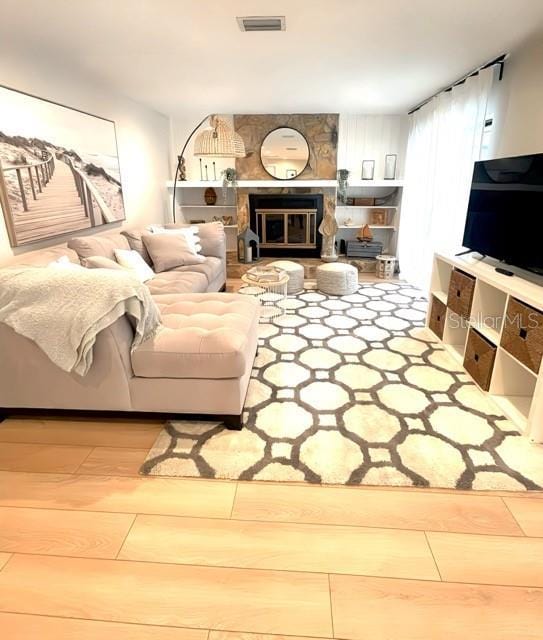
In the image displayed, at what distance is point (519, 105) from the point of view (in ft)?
9.14

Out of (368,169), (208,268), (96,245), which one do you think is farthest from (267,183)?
(96,245)

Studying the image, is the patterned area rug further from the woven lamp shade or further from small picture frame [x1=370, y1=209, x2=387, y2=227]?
small picture frame [x1=370, y1=209, x2=387, y2=227]

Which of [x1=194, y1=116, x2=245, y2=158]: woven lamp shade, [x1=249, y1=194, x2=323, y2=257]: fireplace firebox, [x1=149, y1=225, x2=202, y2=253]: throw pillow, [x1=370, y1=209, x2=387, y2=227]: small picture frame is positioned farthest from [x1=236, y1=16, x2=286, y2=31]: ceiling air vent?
[x1=370, y1=209, x2=387, y2=227]: small picture frame

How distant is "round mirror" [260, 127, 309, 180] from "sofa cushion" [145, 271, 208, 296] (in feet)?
8.50

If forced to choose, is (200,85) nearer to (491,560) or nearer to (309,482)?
(309,482)

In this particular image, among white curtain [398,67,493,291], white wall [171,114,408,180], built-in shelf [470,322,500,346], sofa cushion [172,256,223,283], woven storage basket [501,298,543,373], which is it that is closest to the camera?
woven storage basket [501,298,543,373]

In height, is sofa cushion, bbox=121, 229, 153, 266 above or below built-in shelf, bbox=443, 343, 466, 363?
above

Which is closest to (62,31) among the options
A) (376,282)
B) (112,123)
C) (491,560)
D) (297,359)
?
(112,123)

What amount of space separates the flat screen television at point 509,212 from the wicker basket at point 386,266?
224 centimetres

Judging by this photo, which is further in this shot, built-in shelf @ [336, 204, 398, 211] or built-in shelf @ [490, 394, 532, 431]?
built-in shelf @ [336, 204, 398, 211]


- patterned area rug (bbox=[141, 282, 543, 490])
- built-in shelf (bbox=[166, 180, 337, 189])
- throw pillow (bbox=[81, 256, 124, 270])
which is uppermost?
built-in shelf (bbox=[166, 180, 337, 189])

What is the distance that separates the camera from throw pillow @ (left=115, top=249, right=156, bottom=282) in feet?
10.2

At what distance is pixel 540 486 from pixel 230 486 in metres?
1.34

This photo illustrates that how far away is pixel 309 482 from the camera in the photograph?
1.67 m
